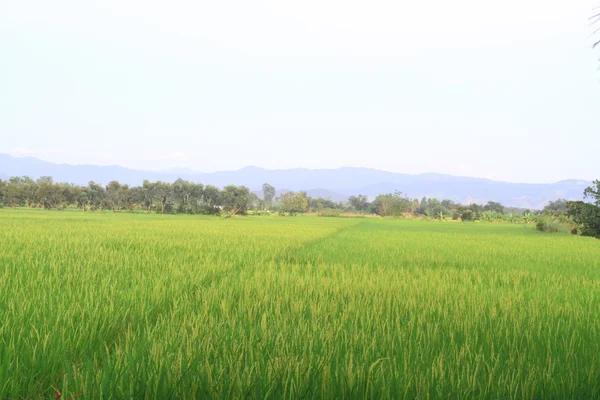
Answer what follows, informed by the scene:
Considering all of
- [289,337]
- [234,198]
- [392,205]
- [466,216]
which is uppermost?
[234,198]

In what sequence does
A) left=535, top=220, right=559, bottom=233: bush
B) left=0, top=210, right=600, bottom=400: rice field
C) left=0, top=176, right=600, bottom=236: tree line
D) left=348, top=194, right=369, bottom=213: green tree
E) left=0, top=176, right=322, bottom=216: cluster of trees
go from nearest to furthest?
1. left=0, top=210, right=600, bottom=400: rice field
2. left=535, top=220, right=559, bottom=233: bush
3. left=0, top=176, right=600, bottom=236: tree line
4. left=0, top=176, right=322, bottom=216: cluster of trees
5. left=348, top=194, right=369, bottom=213: green tree

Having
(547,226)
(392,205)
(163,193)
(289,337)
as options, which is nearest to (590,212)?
(547,226)

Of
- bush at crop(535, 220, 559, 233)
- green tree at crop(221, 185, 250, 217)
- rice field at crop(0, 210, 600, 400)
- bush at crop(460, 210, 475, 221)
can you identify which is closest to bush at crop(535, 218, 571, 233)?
bush at crop(535, 220, 559, 233)

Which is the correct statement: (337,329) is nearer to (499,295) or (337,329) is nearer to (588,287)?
(499,295)

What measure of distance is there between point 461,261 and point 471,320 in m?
A: 4.53

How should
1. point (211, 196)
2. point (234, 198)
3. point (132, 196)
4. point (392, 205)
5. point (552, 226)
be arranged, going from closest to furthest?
point (552, 226) < point (234, 198) < point (211, 196) < point (132, 196) < point (392, 205)

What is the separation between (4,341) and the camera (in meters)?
1.73

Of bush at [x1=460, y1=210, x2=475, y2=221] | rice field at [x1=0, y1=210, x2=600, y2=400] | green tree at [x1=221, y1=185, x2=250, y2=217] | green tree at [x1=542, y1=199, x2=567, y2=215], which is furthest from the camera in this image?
green tree at [x1=221, y1=185, x2=250, y2=217]

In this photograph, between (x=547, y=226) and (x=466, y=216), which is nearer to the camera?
(x=547, y=226)

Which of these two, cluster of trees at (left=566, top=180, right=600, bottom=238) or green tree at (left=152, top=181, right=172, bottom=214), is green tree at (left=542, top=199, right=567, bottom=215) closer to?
cluster of trees at (left=566, top=180, right=600, bottom=238)

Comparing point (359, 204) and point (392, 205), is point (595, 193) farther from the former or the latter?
point (359, 204)

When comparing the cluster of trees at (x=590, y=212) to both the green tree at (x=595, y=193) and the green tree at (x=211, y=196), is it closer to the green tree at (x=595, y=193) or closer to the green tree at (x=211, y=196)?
the green tree at (x=595, y=193)

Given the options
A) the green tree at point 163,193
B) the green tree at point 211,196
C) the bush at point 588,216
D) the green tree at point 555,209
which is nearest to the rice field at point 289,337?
the bush at point 588,216

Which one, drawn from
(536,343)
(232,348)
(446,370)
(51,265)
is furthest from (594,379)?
(51,265)
